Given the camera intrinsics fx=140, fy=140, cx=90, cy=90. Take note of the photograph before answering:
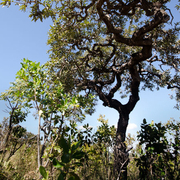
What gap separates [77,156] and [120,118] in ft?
21.3

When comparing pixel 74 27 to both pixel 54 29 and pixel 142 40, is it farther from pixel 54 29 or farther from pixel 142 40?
pixel 142 40

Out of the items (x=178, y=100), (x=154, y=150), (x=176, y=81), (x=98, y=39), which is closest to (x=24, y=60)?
(x=154, y=150)

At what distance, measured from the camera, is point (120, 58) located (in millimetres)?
9344

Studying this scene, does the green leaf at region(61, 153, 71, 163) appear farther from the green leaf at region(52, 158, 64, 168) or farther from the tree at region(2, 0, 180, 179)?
the tree at region(2, 0, 180, 179)

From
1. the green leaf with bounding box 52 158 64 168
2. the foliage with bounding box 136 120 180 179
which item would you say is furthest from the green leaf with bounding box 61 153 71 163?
the foliage with bounding box 136 120 180 179

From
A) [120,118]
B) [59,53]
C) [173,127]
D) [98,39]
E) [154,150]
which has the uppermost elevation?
[98,39]

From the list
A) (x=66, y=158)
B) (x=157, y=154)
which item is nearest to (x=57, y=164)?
(x=66, y=158)

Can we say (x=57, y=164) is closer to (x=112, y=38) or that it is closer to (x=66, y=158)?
(x=66, y=158)

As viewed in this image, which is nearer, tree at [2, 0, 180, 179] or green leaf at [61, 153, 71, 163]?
green leaf at [61, 153, 71, 163]

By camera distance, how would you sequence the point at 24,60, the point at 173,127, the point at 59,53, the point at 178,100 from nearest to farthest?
the point at 24,60 → the point at 173,127 → the point at 59,53 → the point at 178,100

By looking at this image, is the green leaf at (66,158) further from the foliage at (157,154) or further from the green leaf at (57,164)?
the foliage at (157,154)

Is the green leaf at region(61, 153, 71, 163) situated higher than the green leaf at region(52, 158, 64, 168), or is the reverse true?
the green leaf at region(61, 153, 71, 163)

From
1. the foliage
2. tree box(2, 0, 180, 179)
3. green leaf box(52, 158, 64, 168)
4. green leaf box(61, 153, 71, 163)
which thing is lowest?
green leaf box(52, 158, 64, 168)

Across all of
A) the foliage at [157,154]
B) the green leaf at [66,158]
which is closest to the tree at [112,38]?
the foliage at [157,154]
